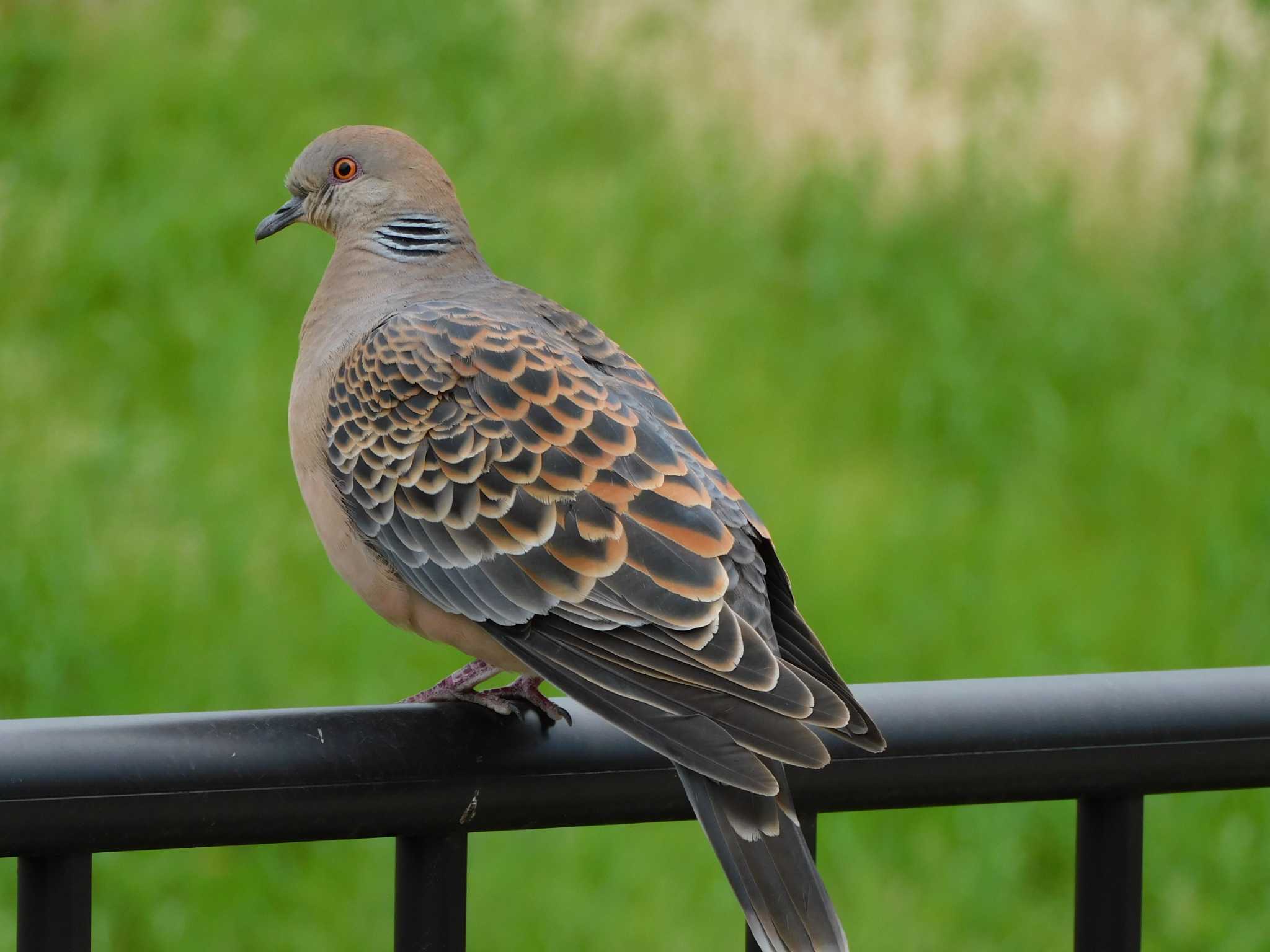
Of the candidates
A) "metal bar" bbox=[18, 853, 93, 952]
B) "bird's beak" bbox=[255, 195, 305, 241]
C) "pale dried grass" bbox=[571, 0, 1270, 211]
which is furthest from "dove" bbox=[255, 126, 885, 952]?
"pale dried grass" bbox=[571, 0, 1270, 211]

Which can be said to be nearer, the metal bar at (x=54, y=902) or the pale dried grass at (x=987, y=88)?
the metal bar at (x=54, y=902)

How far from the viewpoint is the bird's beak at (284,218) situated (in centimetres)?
269

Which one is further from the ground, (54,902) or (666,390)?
(54,902)

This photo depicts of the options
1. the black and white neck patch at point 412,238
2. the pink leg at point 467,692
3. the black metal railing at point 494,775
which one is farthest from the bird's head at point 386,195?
the black metal railing at point 494,775

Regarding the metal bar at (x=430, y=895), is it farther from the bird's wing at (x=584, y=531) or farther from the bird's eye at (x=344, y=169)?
the bird's eye at (x=344, y=169)

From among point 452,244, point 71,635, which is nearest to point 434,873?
point 452,244

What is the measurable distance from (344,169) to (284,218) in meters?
0.15

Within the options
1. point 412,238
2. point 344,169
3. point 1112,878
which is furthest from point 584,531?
point 344,169

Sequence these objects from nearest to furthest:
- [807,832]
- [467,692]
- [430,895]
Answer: [430,895] → [807,832] → [467,692]

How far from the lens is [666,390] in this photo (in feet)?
19.2

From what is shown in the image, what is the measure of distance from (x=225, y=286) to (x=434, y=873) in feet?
15.5

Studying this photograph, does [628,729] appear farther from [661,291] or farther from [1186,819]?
[661,291]

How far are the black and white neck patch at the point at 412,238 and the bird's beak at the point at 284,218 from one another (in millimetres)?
208

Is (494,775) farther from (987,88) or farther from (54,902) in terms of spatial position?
(987,88)
